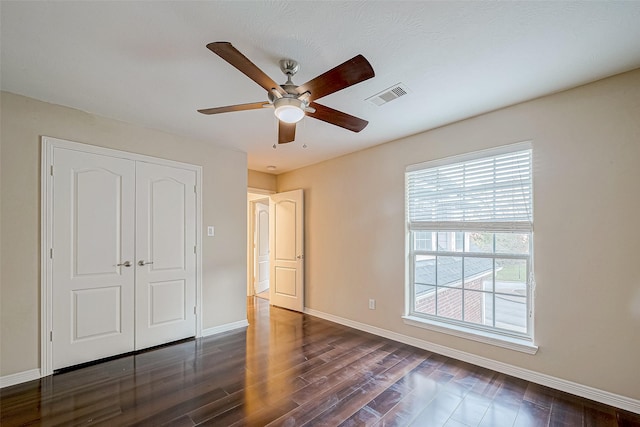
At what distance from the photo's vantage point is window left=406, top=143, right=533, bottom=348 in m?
2.62

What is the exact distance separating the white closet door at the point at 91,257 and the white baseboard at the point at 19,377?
0.44 feet

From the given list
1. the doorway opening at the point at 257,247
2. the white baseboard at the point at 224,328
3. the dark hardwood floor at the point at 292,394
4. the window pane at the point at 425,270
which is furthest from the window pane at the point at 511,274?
the doorway opening at the point at 257,247

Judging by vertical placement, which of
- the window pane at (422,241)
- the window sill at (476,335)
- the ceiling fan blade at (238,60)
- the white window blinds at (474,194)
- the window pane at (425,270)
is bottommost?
the window sill at (476,335)

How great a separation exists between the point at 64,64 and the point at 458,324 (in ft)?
13.6

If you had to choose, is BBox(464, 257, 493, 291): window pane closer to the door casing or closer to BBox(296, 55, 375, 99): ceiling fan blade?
BBox(296, 55, 375, 99): ceiling fan blade

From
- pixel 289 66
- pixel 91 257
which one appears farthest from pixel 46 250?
pixel 289 66

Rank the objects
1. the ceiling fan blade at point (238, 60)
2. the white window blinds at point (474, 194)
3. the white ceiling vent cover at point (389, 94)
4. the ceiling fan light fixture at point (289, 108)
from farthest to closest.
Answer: the white window blinds at point (474, 194) → the white ceiling vent cover at point (389, 94) → the ceiling fan light fixture at point (289, 108) → the ceiling fan blade at point (238, 60)

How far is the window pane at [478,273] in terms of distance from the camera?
2814 millimetres

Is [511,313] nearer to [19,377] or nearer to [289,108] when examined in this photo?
[289,108]

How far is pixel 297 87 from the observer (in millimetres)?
1770

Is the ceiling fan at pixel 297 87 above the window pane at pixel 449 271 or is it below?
above

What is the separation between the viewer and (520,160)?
8.61ft

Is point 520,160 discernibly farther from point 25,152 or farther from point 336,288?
point 25,152

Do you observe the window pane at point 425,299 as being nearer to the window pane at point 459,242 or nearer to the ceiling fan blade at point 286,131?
the window pane at point 459,242
